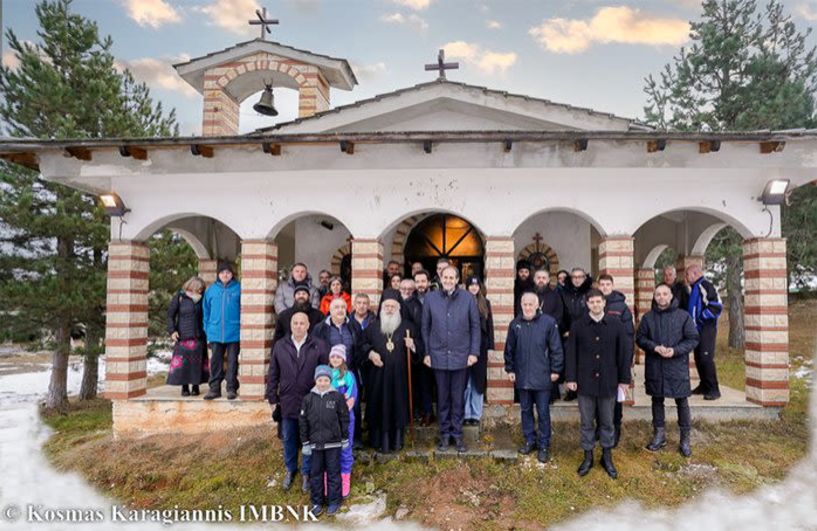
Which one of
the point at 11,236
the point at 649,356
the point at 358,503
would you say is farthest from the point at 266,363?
the point at 11,236

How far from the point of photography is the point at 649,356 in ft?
19.5

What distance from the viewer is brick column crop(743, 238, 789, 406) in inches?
271

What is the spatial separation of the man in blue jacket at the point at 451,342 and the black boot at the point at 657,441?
235 centimetres

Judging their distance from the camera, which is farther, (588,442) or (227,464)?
(227,464)

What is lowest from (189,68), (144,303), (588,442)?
(588,442)

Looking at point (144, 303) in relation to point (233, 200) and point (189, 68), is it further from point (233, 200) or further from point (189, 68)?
point (189, 68)

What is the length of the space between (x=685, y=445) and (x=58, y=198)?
14026 millimetres

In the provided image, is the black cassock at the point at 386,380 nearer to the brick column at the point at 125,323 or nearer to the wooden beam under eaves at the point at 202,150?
the wooden beam under eaves at the point at 202,150

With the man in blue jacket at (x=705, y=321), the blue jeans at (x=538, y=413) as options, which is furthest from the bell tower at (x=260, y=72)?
the man in blue jacket at (x=705, y=321)

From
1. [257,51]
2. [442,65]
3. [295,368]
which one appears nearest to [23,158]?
[257,51]

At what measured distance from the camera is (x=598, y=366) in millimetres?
5309

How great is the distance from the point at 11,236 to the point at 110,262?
729cm

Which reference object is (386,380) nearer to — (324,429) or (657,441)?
(324,429)

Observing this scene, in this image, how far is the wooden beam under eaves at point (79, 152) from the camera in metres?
6.99
